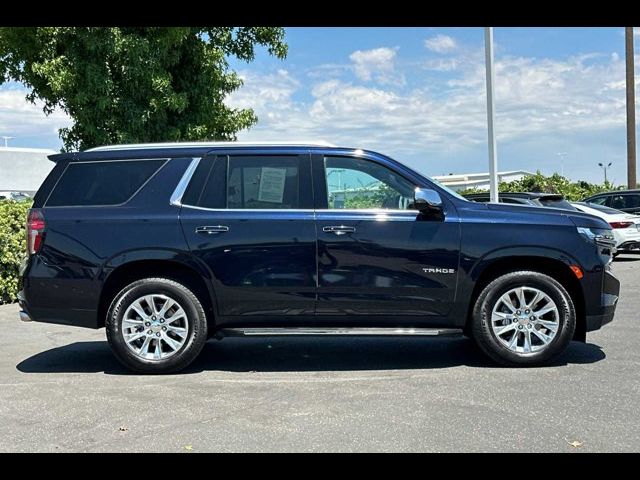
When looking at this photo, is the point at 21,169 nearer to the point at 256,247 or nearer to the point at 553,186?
the point at 553,186

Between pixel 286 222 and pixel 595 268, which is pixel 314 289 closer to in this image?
pixel 286 222

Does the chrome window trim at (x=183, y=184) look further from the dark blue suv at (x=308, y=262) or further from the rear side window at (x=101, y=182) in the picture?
the rear side window at (x=101, y=182)

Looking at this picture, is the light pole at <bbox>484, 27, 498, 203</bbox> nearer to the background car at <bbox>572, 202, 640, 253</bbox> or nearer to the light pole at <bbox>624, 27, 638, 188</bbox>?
the background car at <bbox>572, 202, 640, 253</bbox>

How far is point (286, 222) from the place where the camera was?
5469mm

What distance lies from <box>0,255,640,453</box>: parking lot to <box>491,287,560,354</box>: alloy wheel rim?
0.79ft

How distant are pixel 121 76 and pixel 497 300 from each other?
8914 millimetres

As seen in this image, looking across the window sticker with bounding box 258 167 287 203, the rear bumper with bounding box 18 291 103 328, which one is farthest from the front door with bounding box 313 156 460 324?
the rear bumper with bounding box 18 291 103 328

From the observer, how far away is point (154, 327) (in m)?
5.52

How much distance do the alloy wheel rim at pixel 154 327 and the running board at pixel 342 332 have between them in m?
0.47

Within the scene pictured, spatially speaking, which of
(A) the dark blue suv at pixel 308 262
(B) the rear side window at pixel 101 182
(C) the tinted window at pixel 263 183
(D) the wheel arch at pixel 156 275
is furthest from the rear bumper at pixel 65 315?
(C) the tinted window at pixel 263 183

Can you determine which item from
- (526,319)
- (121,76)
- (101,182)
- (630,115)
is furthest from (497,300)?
(630,115)
